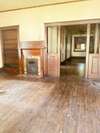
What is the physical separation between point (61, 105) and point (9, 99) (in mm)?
→ 1271

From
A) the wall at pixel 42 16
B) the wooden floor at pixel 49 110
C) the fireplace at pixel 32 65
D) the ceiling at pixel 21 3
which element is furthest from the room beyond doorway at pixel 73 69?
the ceiling at pixel 21 3

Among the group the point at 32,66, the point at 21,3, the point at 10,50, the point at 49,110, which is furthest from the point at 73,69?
the point at 49,110

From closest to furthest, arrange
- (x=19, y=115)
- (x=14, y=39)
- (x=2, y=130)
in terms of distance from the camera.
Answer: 1. (x=2, y=130)
2. (x=19, y=115)
3. (x=14, y=39)

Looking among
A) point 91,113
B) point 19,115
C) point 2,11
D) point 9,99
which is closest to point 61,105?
point 91,113

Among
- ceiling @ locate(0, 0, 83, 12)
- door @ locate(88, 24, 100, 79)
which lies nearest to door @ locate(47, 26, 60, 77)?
ceiling @ locate(0, 0, 83, 12)

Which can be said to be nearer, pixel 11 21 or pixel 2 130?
pixel 2 130

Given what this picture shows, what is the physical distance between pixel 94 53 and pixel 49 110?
10.4 feet

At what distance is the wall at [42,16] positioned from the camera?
14.9 ft

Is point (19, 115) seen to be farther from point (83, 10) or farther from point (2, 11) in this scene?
point (2, 11)

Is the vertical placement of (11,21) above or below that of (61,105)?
above

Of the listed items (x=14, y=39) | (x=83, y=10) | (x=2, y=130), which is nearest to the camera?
(x=2, y=130)

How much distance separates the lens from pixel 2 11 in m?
5.71

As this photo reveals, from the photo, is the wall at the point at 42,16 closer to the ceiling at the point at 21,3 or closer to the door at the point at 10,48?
the ceiling at the point at 21,3

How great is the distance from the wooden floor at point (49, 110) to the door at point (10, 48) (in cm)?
263
